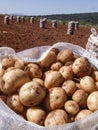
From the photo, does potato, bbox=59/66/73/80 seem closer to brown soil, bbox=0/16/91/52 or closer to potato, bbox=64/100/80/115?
potato, bbox=64/100/80/115

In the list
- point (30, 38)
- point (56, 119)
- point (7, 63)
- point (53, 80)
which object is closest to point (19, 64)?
point (7, 63)

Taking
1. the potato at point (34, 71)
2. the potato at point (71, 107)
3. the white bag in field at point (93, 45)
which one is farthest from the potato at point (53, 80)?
the white bag in field at point (93, 45)

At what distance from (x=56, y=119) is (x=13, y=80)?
0.59 meters

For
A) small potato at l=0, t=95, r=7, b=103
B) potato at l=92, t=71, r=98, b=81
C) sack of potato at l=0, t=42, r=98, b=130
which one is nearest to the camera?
sack of potato at l=0, t=42, r=98, b=130

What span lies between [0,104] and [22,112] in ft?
0.95

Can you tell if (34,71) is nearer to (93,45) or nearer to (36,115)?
(36,115)

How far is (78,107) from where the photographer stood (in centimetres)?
295

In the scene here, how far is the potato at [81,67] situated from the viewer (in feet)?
10.9

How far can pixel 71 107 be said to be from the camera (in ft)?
9.41

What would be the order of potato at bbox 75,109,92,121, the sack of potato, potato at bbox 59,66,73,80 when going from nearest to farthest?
the sack of potato < potato at bbox 75,109,92,121 < potato at bbox 59,66,73,80

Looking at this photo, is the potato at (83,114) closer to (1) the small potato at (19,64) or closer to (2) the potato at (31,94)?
(2) the potato at (31,94)

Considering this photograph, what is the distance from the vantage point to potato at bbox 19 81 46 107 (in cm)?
286

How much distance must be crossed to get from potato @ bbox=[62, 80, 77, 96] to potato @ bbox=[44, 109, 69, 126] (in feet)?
1.09

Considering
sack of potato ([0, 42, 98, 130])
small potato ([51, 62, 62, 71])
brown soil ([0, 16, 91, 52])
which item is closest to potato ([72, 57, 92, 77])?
sack of potato ([0, 42, 98, 130])
